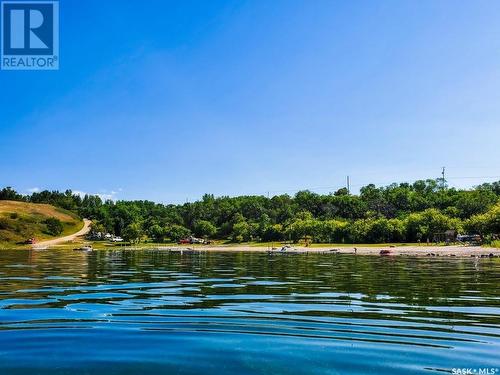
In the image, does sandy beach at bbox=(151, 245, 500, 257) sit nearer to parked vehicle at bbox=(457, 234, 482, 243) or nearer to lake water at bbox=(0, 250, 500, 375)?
parked vehicle at bbox=(457, 234, 482, 243)

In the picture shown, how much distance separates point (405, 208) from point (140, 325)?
186216mm

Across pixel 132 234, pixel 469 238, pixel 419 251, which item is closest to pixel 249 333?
pixel 419 251

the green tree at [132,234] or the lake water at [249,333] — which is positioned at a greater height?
the lake water at [249,333]

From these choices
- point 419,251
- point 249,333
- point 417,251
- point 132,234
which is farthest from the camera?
point 132,234

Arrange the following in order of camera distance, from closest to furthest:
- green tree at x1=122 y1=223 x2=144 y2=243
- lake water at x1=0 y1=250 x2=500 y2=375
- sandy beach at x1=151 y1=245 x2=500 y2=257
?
1. lake water at x1=0 y1=250 x2=500 y2=375
2. sandy beach at x1=151 y1=245 x2=500 y2=257
3. green tree at x1=122 y1=223 x2=144 y2=243

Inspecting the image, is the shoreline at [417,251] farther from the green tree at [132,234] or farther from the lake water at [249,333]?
the green tree at [132,234]

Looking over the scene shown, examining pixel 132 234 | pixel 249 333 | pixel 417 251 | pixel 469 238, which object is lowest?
pixel 132 234

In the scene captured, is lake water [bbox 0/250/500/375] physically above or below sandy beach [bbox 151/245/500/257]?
above

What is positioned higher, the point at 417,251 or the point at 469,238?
the point at 469,238

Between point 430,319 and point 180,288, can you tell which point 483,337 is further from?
point 180,288

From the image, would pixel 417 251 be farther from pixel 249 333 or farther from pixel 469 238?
pixel 249 333

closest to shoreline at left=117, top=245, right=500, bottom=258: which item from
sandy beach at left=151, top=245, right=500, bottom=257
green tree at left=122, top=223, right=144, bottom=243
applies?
sandy beach at left=151, top=245, right=500, bottom=257

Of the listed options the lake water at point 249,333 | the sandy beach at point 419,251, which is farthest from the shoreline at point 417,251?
the lake water at point 249,333

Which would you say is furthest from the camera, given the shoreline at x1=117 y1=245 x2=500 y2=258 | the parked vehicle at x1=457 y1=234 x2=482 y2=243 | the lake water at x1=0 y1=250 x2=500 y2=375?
the parked vehicle at x1=457 y1=234 x2=482 y2=243
